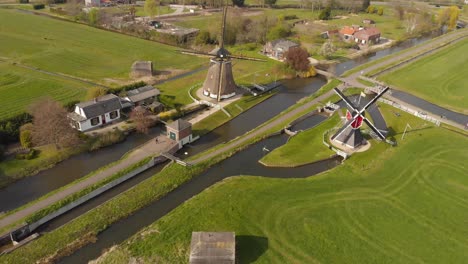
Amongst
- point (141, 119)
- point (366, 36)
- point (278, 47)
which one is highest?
point (366, 36)

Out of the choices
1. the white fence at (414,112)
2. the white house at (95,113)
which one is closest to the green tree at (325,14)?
the white fence at (414,112)

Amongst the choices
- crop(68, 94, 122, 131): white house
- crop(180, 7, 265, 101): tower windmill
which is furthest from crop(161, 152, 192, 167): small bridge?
crop(180, 7, 265, 101): tower windmill

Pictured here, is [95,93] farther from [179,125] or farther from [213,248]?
[213,248]

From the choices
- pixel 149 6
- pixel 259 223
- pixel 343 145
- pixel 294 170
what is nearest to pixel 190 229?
pixel 259 223

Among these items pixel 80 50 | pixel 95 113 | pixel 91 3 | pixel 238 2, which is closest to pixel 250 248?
pixel 95 113

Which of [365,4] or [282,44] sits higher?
[365,4]

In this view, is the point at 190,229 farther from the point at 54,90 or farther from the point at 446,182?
the point at 54,90
